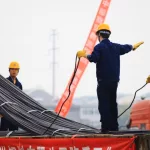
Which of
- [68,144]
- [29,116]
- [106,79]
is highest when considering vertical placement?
[106,79]

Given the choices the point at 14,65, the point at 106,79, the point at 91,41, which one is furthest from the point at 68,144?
the point at 91,41

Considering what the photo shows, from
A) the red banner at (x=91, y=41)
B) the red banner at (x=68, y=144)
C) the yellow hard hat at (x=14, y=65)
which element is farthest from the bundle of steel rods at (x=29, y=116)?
the red banner at (x=91, y=41)

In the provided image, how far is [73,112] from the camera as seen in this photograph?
3073 inches

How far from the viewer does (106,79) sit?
6.44m

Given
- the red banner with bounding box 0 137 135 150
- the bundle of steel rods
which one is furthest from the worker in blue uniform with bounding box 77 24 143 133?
the red banner with bounding box 0 137 135 150

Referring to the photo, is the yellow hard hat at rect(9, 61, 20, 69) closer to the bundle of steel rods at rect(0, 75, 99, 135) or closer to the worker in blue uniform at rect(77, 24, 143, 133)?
the bundle of steel rods at rect(0, 75, 99, 135)

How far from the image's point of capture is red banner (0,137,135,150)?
5.34 metres

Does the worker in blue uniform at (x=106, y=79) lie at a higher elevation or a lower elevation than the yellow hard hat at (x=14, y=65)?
lower

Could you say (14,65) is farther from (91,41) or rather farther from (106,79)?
(91,41)

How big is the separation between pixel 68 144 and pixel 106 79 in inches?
46.8

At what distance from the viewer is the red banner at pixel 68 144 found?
5.34 m

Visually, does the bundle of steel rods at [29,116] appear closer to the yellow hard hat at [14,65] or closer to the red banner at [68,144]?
the red banner at [68,144]

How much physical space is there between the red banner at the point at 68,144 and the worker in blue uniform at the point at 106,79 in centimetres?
77

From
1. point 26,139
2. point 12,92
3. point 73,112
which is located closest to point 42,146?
point 26,139
